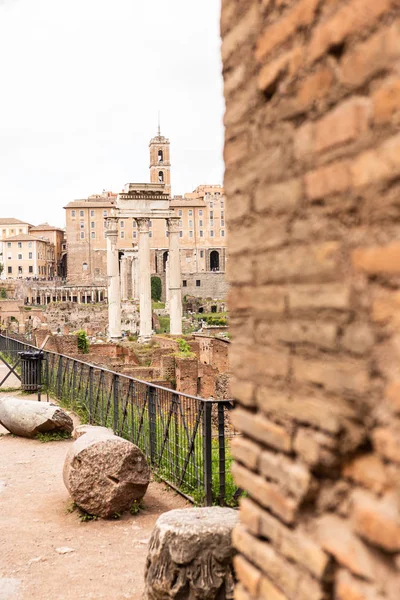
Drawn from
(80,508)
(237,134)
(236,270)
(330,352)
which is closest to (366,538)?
(330,352)

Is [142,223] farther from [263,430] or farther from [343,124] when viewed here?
[343,124]

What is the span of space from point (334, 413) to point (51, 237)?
102 m

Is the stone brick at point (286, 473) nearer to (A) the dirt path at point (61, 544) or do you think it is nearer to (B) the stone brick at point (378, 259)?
(B) the stone brick at point (378, 259)

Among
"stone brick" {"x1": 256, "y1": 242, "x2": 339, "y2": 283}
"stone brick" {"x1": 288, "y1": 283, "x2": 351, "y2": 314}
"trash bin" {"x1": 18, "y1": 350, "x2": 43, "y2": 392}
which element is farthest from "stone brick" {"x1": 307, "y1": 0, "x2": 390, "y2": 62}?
"trash bin" {"x1": 18, "y1": 350, "x2": 43, "y2": 392}

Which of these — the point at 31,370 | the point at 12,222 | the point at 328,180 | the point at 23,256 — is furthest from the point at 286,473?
the point at 12,222

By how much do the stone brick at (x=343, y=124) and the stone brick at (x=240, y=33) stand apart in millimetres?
584

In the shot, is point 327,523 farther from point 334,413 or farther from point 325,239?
point 325,239

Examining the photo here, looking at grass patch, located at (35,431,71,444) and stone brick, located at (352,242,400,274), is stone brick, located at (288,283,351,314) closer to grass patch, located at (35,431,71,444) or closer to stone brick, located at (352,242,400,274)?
stone brick, located at (352,242,400,274)

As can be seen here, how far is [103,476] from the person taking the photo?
6285mm

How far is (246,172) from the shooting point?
2.47 meters

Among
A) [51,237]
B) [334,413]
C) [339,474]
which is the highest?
[51,237]

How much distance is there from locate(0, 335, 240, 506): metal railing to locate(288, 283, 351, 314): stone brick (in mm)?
3884

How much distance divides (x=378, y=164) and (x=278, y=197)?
0.51 meters

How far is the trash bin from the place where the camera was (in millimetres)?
14695
